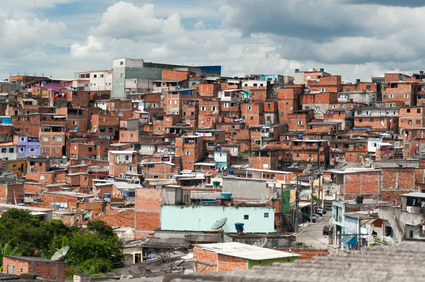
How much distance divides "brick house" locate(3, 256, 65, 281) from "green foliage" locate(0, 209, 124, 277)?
1553mm

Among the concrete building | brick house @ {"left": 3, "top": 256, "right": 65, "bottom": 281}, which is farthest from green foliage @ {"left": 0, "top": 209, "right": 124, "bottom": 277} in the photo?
the concrete building

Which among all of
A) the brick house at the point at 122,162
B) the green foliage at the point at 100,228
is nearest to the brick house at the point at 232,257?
the green foliage at the point at 100,228

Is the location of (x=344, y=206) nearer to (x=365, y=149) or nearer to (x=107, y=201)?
(x=107, y=201)

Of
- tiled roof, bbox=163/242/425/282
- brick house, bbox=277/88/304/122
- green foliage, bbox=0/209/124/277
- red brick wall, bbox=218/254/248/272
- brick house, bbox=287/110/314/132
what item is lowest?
green foliage, bbox=0/209/124/277

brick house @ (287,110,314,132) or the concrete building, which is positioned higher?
the concrete building

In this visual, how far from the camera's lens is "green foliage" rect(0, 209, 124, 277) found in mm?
22564

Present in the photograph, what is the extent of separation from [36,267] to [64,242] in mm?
5072

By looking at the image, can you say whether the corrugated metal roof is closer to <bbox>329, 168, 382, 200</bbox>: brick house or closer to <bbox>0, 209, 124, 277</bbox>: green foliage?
<bbox>0, 209, 124, 277</bbox>: green foliage

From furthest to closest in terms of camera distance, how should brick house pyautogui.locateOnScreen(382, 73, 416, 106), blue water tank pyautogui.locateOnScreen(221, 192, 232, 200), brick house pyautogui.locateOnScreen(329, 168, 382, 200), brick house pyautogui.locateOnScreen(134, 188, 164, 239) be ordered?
brick house pyautogui.locateOnScreen(382, 73, 416, 106)
brick house pyautogui.locateOnScreen(329, 168, 382, 200)
blue water tank pyautogui.locateOnScreen(221, 192, 232, 200)
brick house pyautogui.locateOnScreen(134, 188, 164, 239)

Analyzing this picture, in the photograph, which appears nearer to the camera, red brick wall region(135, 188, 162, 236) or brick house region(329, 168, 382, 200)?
red brick wall region(135, 188, 162, 236)

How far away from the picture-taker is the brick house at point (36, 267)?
19062mm

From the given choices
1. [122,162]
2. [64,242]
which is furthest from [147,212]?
[122,162]

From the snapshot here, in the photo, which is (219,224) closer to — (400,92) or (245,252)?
(245,252)

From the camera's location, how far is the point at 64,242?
24203 mm
